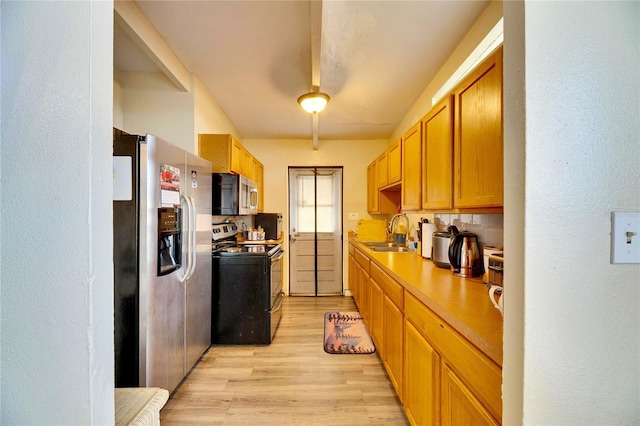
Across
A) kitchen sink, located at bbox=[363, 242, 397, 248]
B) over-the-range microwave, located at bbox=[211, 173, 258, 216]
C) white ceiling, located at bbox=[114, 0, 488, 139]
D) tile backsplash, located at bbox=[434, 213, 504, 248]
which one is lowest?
kitchen sink, located at bbox=[363, 242, 397, 248]

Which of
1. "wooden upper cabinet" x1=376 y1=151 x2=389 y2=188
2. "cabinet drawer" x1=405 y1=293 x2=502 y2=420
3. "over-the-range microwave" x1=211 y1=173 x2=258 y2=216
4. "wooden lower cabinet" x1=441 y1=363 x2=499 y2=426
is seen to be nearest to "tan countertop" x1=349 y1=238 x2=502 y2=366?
"cabinet drawer" x1=405 y1=293 x2=502 y2=420

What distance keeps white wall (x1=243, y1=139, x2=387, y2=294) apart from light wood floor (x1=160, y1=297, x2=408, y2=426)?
213cm

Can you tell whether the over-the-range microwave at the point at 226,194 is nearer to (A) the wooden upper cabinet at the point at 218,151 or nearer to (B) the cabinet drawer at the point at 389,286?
(A) the wooden upper cabinet at the point at 218,151

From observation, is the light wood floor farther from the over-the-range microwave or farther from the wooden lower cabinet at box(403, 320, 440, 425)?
the over-the-range microwave

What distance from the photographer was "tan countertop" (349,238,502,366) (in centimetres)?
91

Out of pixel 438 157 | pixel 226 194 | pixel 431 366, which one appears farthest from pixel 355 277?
pixel 431 366

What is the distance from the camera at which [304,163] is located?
4586mm

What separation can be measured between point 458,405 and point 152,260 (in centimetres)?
173

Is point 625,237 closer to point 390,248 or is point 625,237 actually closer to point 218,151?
point 390,248

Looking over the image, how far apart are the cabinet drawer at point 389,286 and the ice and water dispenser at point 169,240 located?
4.97ft

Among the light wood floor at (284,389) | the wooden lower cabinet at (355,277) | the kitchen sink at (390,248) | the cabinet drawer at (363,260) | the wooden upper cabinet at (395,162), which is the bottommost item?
the light wood floor at (284,389)

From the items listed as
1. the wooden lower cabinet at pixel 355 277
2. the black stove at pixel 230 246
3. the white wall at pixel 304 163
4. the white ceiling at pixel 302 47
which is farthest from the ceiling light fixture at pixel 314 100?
the wooden lower cabinet at pixel 355 277

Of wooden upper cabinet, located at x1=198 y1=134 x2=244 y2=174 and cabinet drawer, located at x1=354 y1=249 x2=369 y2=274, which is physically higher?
wooden upper cabinet, located at x1=198 y1=134 x2=244 y2=174

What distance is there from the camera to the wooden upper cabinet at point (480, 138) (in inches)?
47.9
